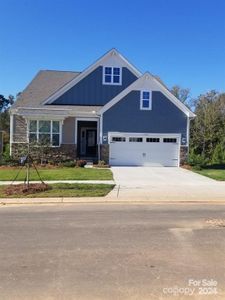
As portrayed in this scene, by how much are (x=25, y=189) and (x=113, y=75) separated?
16.7m

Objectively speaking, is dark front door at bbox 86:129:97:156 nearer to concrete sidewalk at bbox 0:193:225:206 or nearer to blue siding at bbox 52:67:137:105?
blue siding at bbox 52:67:137:105

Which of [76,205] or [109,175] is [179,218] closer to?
[76,205]

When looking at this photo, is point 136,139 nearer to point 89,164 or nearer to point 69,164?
point 89,164

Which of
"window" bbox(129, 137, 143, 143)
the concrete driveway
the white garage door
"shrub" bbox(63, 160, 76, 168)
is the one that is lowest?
the concrete driveway

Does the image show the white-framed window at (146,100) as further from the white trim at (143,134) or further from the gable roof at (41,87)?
the gable roof at (41,87)

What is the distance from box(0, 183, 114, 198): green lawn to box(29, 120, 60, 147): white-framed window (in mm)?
11428

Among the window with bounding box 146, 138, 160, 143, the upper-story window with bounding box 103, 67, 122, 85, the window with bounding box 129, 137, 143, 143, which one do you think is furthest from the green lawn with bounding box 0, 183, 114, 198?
the upper-story window with bounding box 103, 67, 122, 85

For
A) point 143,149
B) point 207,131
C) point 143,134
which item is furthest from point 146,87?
point 207,131

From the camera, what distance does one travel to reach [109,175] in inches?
797

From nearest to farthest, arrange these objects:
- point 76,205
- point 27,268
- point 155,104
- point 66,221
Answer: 1. point 27,268
2. point 66,221
3. point 76,205
4. point 155,104

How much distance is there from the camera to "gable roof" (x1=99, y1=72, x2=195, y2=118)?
26.9 metres

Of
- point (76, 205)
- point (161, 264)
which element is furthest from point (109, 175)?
point (161, 264)

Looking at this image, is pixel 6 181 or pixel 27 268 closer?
pixel 27 268

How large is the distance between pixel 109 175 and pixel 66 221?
34.4 ft
